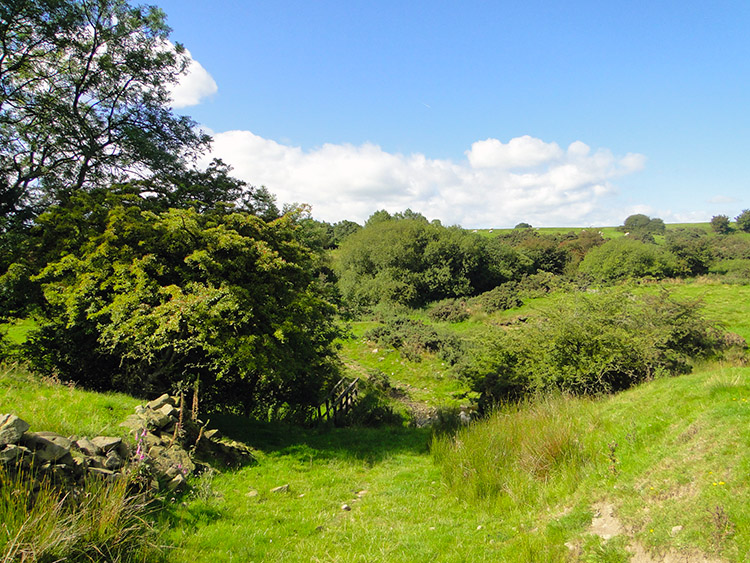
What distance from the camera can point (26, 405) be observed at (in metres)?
6.78

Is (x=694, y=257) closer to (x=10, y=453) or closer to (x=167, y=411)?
(x=167, y=411)

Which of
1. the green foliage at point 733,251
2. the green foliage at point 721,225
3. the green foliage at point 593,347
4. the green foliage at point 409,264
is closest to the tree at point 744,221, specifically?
the green foliage at point 721,225

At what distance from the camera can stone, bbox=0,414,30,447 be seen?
171 inches

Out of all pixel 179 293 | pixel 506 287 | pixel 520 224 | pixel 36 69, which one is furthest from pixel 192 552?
pixel 520 224

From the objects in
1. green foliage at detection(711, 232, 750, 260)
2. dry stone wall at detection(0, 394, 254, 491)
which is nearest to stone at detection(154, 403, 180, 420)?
dry stone wall at detection(0, 394, 254, 491)

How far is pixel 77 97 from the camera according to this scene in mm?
13289

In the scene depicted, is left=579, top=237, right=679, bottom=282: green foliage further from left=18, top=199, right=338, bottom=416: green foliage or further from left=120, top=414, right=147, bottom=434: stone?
left=120, top=414, right=147, bottom=434: stone

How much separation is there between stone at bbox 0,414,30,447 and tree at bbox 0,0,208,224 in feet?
30.0

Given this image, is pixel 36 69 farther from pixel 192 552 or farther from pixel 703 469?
pixel 703 469

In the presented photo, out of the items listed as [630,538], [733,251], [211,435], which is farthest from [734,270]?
[211,435]

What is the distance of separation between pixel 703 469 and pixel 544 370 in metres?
8.15

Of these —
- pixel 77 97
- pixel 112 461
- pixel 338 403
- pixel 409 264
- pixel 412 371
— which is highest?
pixel 77 97

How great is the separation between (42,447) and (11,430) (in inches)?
20.5

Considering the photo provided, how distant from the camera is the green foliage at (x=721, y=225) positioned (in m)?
80.4
